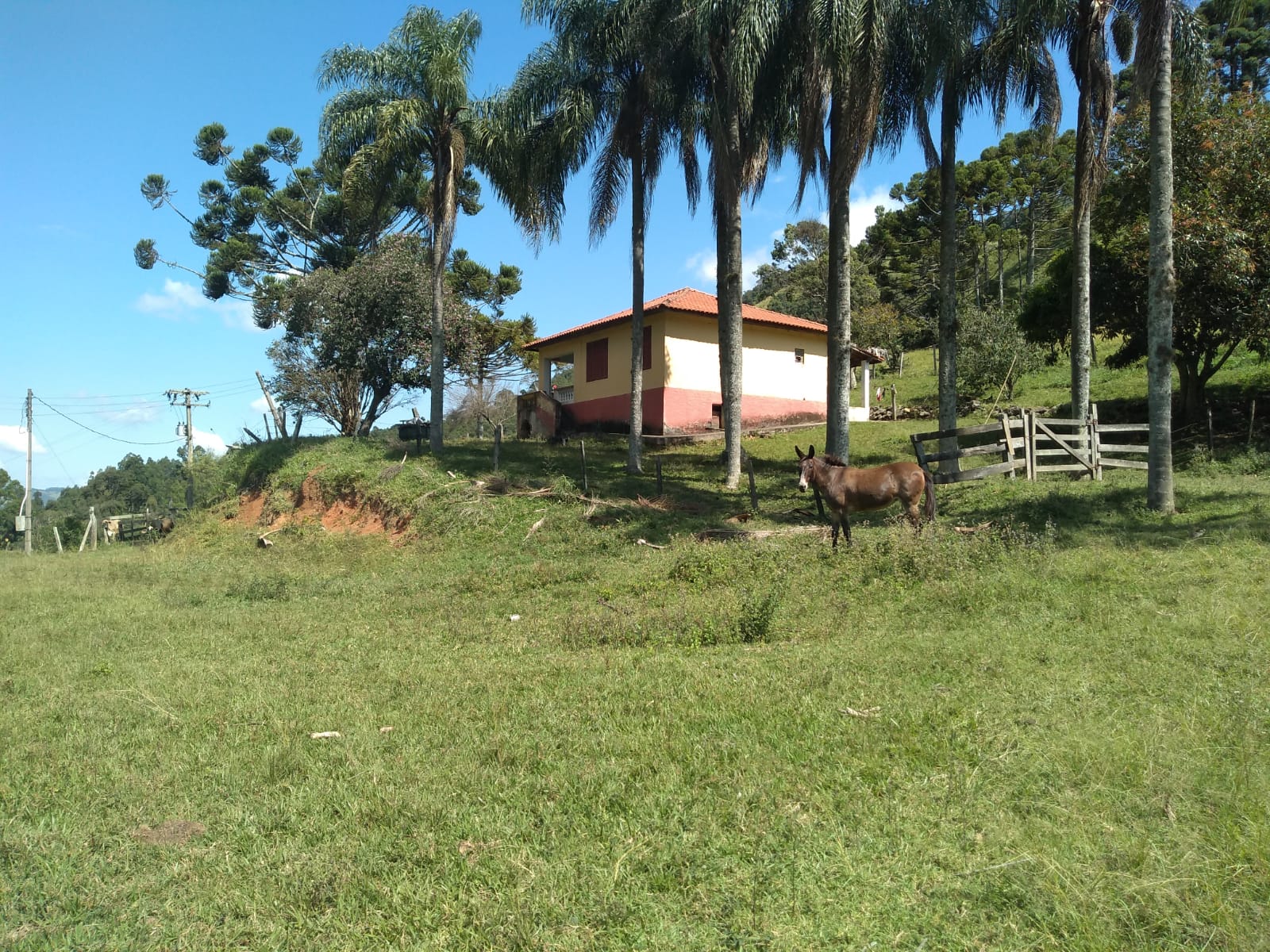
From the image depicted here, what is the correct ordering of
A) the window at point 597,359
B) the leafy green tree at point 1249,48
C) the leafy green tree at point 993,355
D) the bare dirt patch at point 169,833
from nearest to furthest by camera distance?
the bare dirt patch at point 169,833, the window at point 597,359, the leafy green tree at point 993,355, the leafy green tree at point 1249,48

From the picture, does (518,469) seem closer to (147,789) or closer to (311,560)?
(311,560)

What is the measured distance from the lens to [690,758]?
5.75 m

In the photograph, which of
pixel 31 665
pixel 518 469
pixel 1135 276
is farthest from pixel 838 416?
pixel 31 665

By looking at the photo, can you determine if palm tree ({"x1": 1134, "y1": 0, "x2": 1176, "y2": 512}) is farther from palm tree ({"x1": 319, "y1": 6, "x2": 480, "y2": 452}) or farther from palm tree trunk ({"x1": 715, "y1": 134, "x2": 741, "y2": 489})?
palm tree ({"x1": 319, "y1": 6, "x2": 480, "y2": 452})

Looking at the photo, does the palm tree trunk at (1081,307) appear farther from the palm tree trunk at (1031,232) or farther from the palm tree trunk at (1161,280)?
the palm tree trunk at (1031,232)

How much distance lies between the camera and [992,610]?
30.8 feet

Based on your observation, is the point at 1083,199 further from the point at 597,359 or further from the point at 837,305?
the point at 597,359

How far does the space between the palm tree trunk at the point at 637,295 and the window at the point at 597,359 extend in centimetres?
1026

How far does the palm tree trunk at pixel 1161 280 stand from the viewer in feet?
46.4

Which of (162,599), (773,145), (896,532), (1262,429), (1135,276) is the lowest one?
(162,599)

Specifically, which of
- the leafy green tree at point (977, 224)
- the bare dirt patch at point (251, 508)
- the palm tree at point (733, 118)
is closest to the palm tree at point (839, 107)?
the palm tree at point (733, 118)

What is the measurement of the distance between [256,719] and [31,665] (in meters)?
4.41

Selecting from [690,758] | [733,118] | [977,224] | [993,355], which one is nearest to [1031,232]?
[977,224]

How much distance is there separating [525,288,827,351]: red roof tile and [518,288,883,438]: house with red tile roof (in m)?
0.05
